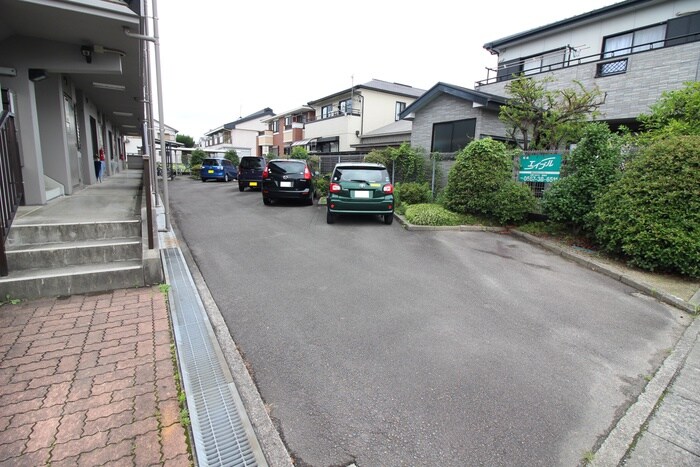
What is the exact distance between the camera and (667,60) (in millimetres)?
11828

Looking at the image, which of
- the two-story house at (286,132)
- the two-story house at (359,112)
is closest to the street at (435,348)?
the two-story house at (359,112)

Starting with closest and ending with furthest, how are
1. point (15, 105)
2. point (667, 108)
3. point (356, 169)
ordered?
1. point (15, 105)
2. point (667, 108)
3. point (356, 169)

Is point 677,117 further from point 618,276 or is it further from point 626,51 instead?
point 626,51

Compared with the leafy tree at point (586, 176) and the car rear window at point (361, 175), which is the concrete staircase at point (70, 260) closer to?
the car rear window at point (361, 175)

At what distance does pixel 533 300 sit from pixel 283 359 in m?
3.33

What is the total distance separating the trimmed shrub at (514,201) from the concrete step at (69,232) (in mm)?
7468

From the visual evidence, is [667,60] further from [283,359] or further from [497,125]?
[283,359]

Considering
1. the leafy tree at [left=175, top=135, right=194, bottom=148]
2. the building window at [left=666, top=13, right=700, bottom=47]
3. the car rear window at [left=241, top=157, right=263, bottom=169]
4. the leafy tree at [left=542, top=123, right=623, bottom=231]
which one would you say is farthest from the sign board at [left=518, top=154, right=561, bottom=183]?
the leafy tree at [left=175, top=135, right=194, bottom=148]

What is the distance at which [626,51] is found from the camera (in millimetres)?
13945

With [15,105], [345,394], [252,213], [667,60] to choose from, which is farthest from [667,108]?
[15,105]

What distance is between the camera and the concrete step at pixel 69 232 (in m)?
4.85

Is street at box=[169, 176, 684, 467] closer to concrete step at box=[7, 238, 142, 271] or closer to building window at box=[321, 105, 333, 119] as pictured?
concrete step at box=[7, 238, 142, 271]

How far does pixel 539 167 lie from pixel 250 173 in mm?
13063

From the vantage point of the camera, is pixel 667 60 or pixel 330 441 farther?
pixel 667 60
